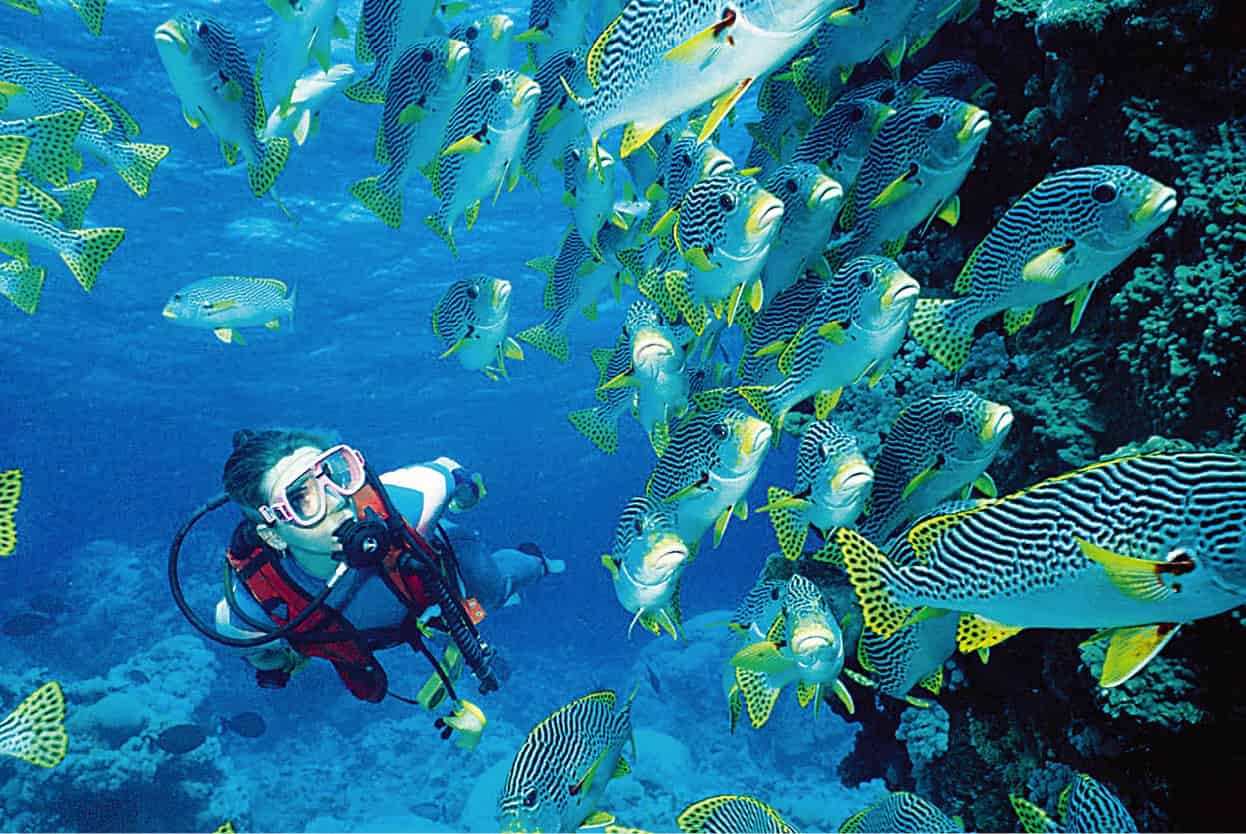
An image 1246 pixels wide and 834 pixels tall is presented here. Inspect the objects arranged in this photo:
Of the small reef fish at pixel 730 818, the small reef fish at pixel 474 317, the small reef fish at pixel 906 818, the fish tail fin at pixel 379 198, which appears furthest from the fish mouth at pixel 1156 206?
the fish tail fin at pixel 379 198

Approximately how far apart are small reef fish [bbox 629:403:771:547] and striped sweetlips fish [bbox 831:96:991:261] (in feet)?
3.87

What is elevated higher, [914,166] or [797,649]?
[914,166]

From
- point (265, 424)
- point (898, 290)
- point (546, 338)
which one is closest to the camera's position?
point (898, 290)

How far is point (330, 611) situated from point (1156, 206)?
4616 millimetres

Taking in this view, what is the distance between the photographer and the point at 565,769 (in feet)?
9.71

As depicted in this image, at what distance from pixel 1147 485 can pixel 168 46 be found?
14.2 ft

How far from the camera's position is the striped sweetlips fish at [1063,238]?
8.04 ft

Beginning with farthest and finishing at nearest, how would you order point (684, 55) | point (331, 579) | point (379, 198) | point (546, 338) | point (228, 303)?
point (228, 303), point (546, 338), point (331, 579), point (379, 198), point (684, 55)

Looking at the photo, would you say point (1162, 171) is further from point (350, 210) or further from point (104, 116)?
point (350, 210)

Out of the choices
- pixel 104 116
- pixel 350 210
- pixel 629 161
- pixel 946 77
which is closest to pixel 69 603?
pixel 350 210

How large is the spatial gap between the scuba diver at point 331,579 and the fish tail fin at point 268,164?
5.32 ft

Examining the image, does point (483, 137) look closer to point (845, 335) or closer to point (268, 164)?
point (268, 164)

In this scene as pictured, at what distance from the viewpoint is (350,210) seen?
2262 centimetres

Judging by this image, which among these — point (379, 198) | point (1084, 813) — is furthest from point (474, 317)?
point (1084, 813)
